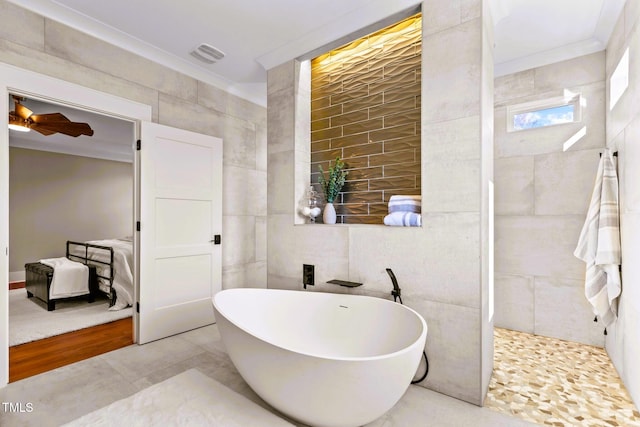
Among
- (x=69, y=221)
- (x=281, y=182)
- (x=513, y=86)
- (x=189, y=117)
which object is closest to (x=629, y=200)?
(x=513, y=86)

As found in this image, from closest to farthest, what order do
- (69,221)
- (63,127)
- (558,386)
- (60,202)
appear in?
(558,386), (63,127), (60,202), (69,221)

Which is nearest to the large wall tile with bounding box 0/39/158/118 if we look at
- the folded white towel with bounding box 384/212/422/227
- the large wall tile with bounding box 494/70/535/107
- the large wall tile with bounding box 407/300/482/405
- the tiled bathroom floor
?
the folded white towel with bounding box 384/212/422/227

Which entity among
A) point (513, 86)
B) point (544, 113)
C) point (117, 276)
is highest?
point (513, 86)

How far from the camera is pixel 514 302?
3.09 meters

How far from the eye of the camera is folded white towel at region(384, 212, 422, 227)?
2186mm

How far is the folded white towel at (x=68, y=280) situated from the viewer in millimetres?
3768

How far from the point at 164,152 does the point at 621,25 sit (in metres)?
3.72

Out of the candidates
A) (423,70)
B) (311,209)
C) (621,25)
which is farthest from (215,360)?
(621,25)

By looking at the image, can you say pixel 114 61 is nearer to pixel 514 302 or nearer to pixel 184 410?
pixel 184 410

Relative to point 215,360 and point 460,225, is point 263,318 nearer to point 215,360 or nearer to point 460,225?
point 215,360

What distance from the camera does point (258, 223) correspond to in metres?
4.00

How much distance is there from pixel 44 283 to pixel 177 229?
7.25 feet

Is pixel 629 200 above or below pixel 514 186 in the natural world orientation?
below

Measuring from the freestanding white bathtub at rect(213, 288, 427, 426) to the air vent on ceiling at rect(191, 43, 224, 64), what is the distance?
220 centimetres
